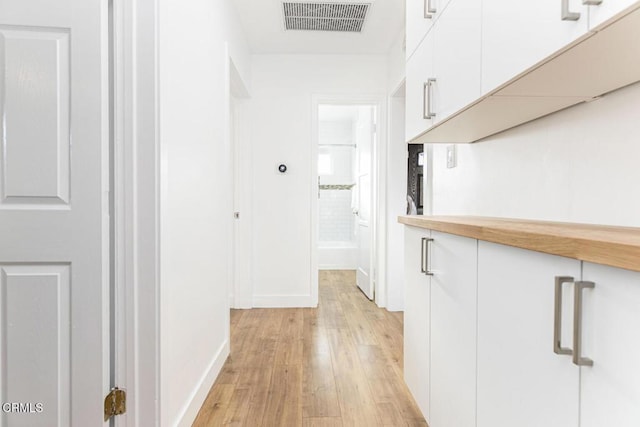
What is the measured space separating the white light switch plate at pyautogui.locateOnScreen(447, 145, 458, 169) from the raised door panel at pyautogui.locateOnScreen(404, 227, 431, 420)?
56cm

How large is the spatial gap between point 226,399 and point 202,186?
1087 millimetres

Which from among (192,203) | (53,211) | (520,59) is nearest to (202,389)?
(192,203)

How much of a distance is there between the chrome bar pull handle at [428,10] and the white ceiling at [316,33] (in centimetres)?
129

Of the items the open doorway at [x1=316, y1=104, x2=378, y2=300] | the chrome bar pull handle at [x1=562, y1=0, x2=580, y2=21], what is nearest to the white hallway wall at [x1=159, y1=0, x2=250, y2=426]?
the chrome bar pull handle at [x1=562, y1=0, x2=580, y2=21]

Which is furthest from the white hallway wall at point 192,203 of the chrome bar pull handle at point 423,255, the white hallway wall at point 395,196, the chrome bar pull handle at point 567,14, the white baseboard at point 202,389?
the white hallway wall at point 395,196

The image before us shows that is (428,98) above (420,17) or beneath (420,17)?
beneath

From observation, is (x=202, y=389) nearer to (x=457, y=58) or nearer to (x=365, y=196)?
(x=457, y=58)

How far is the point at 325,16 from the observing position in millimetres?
2783

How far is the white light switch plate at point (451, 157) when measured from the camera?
6.36ft

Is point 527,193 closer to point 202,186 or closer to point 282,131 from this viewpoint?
point 202,186

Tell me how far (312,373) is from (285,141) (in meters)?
2.14

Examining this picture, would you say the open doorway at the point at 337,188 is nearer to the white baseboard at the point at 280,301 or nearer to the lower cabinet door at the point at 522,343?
the white baseboard at the point at 280,301

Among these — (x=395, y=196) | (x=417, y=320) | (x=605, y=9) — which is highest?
(x=605, y=9)

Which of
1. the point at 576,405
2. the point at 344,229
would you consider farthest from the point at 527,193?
the point at 344,229
